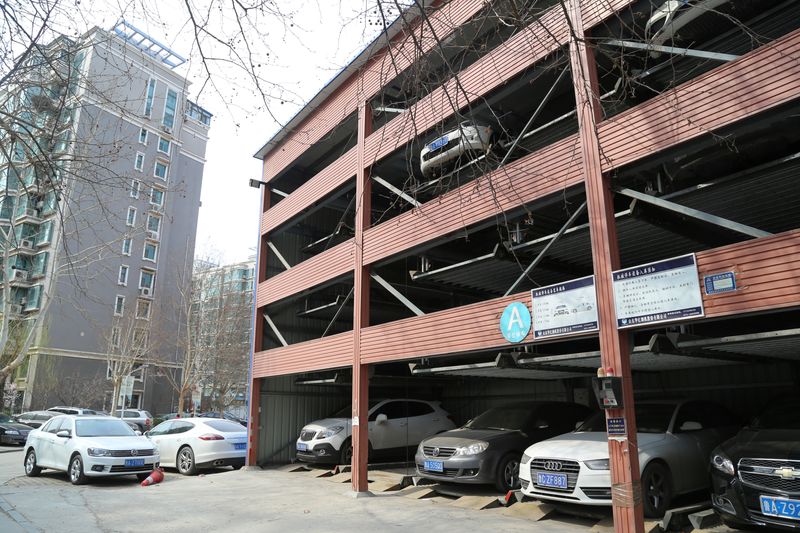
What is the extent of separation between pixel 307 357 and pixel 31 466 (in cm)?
653

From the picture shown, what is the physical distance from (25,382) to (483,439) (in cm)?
3746

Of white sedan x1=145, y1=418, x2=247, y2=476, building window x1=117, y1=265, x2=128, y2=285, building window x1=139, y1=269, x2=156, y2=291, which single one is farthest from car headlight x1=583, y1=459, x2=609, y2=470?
building window x1=139, y1=269, x2=156, y2=291

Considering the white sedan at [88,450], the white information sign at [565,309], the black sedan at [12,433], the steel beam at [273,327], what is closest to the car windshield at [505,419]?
the white information sign at [565,309]

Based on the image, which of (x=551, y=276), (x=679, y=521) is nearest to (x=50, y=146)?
(x=679, y=521)

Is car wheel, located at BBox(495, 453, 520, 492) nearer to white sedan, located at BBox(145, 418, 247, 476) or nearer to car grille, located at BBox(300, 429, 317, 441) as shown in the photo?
car grille, located at BBox(300, 429, 317, 441)

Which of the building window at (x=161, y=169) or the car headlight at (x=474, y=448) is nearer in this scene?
the car headlight at (x=474, y=448)

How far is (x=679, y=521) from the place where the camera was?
6492mm

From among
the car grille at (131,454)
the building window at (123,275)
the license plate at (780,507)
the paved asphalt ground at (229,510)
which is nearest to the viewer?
the license plate at (780,507)

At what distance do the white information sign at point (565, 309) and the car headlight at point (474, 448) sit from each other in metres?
2.66

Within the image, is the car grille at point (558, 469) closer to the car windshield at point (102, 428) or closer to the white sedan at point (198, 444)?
the white sedan at point (198, 444)

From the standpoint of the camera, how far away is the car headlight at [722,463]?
6.20 meters

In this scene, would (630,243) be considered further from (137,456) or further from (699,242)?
(137,456)

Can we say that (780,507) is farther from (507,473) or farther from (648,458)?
(507,473)

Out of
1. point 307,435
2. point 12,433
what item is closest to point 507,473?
point 307,435
